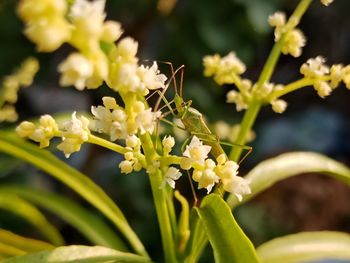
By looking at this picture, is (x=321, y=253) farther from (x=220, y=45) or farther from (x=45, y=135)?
(x=220, y=45)

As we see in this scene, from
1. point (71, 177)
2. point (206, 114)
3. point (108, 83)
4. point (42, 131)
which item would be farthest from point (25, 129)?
point (206, 114)

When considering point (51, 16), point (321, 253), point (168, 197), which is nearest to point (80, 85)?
point (51, 16)

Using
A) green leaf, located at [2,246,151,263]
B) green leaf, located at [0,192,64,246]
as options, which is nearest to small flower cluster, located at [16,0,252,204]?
green leaf, located at [2,246,151,263]

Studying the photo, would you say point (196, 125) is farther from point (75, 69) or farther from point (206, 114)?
point (206, 114)

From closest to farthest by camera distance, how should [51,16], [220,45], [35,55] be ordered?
[51,16] < [220,45] < [35,55]

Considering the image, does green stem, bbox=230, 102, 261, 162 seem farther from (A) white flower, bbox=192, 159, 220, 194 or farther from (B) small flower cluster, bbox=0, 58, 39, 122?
(B) small flower cluster, bbox=0, 58, 39, 122

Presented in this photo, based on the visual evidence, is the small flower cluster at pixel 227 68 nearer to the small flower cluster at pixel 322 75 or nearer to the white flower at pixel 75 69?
the small flower cluster at pixel 322 75
